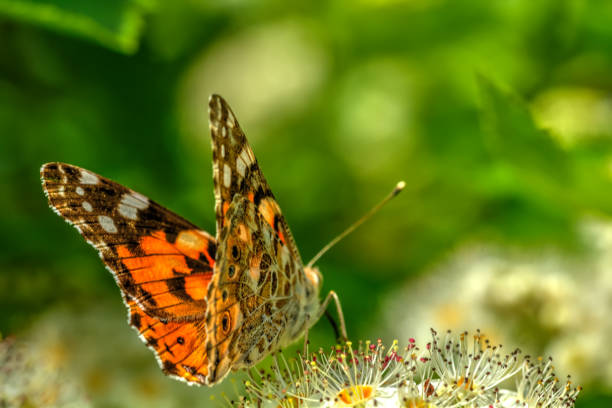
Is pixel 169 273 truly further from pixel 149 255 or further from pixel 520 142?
pixel 520 142

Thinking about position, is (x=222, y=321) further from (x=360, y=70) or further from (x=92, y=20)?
(x=360, y=70)

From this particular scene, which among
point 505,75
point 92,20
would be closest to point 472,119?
point 505,75

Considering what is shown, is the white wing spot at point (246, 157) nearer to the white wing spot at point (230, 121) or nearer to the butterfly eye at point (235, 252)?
the white wing spot at point (230, 121)

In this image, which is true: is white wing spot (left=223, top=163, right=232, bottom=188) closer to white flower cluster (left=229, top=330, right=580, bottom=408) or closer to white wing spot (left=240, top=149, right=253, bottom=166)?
white wing spot (left=240, top=149, right=253, bottom=166)

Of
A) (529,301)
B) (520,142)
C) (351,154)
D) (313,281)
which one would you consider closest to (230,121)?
(313,281)

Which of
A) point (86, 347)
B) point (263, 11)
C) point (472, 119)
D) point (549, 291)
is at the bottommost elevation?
point (86, 347)

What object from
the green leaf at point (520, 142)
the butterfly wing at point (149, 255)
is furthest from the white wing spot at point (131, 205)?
the green leaf at point (520, 142)

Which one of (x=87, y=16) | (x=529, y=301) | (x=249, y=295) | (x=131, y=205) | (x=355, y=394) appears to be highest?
(x=87, y=16)
